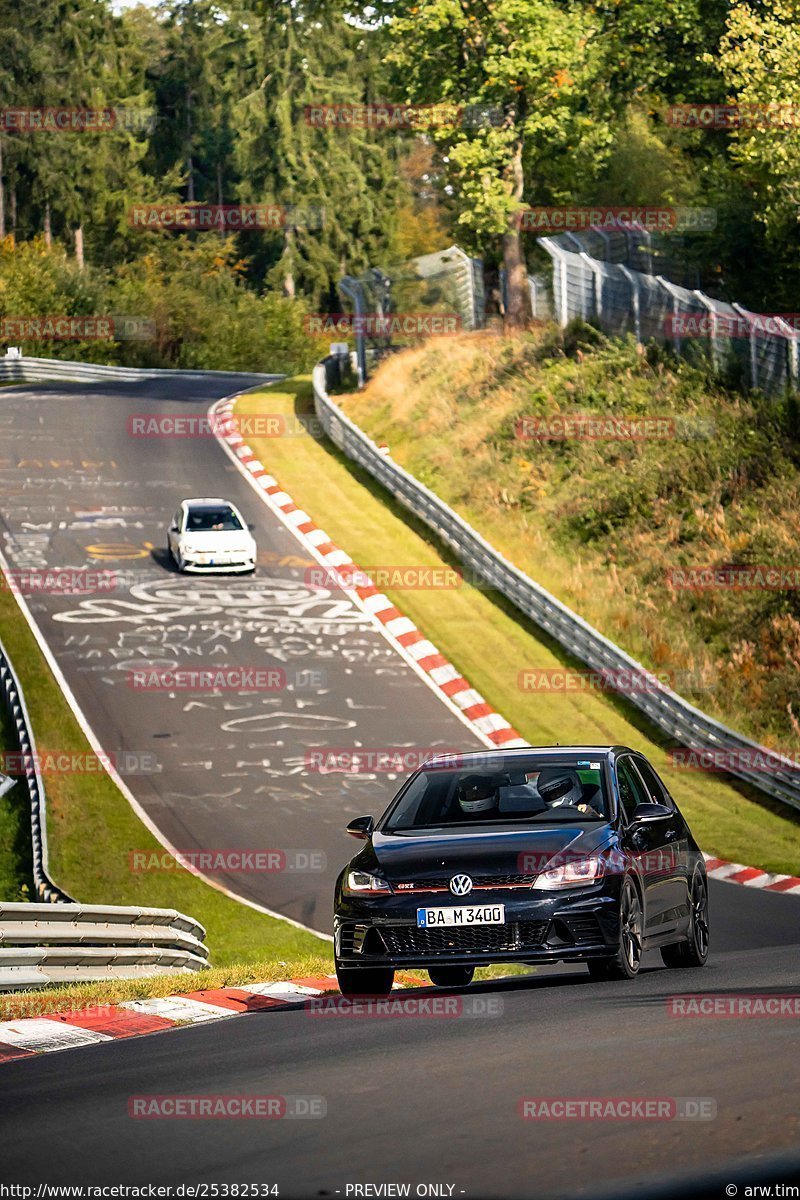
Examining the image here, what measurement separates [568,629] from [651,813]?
1830 centimetres

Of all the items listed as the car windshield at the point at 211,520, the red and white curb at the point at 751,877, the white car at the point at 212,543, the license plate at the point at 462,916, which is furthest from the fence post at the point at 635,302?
the license plate at the point at 462,916

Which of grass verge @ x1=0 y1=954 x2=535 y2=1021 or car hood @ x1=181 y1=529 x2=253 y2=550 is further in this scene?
car hood @ x1=181 y1=529 x2=253 y2=550

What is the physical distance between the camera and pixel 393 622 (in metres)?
31.1

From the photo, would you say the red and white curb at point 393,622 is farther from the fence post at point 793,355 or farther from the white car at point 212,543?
the fence post at point 793,355

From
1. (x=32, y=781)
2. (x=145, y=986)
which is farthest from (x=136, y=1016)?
(x=32, y=781)

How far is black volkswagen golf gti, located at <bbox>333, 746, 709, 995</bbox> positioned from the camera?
10438mm

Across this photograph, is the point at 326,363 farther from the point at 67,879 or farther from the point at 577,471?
the point at 67,879

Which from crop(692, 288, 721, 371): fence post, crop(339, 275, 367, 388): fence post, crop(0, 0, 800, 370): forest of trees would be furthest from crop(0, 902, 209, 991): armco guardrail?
crop(339, 275, 367, 388): fence post

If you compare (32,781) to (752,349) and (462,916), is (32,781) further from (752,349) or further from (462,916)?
(752,349)

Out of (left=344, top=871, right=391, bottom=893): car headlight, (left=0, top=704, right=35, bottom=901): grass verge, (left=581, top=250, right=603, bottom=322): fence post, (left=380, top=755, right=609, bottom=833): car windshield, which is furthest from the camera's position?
(left=581, top=250, right=603, bottom=322): fence post

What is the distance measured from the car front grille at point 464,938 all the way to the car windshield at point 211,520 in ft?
78.3

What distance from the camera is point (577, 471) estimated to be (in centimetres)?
3744

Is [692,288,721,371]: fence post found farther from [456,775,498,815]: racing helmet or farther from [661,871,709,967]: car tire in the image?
[456,775,498,815]: racing helmet

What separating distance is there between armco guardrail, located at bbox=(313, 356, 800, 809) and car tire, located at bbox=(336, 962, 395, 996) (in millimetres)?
13459
